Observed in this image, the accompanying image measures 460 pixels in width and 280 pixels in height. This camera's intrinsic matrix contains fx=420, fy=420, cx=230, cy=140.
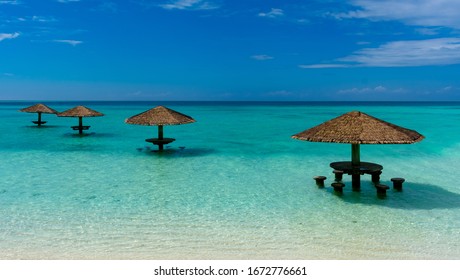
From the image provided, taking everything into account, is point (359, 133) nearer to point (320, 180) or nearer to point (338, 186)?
point (338, 186)

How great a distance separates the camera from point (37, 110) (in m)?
23.4

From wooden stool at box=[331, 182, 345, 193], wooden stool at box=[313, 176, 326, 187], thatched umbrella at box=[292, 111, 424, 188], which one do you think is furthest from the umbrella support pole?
wooden stool at box=[313, 176, 326, 187]

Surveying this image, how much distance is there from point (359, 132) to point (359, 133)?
3cm

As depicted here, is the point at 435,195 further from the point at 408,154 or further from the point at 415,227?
the point at 408,154

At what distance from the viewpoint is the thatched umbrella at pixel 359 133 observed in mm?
7645

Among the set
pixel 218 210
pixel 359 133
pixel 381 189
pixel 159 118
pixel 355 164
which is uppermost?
pixel 159 118

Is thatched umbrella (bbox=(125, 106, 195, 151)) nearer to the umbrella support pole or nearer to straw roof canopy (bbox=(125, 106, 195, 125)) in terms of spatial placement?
straw roof canopy (bbox=(125, 106, 195, 125))

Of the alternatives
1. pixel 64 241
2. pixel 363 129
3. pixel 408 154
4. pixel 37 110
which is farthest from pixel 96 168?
pixel 37 110

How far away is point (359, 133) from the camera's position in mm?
7770

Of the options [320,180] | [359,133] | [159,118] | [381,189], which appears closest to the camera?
[359,133]

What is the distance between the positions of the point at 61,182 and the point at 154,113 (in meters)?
4.76

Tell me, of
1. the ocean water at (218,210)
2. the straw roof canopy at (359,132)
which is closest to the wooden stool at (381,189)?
the ocean water at (218,210)

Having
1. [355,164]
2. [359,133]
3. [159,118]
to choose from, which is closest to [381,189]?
[355,164]

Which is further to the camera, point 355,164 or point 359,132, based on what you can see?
point 355,164
